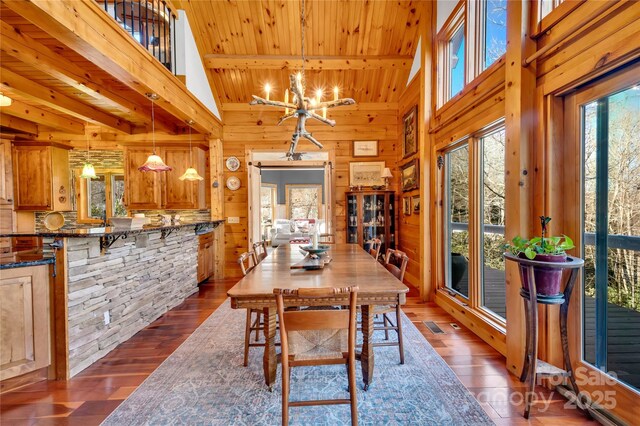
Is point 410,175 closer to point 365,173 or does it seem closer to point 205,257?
point 365,173

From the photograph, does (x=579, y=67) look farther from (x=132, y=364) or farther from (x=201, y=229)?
(x=201, y=229)

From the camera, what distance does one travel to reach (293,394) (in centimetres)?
189

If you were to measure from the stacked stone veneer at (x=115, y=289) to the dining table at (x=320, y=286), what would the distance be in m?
1.40

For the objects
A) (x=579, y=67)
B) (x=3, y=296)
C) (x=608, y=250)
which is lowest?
(x=3, y=296)

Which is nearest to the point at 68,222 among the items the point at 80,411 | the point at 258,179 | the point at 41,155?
the point at 41,155

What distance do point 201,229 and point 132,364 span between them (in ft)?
8.07

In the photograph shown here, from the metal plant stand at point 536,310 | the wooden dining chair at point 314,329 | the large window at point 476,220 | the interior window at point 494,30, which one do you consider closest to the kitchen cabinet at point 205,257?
the wooden dining chair at point 314,329

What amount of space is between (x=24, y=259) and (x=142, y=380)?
4.09 feet

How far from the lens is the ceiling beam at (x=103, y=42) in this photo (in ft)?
6.06

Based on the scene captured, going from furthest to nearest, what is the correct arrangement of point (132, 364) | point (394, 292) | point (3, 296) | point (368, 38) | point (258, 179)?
point (258, 179) < point (368, 38) < point (132, 364) < point (3, 296) < point (394, 292)

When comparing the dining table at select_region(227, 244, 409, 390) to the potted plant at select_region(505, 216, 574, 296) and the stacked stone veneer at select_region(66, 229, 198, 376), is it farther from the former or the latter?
the stacked stone veneer at select_region(66, 229, 198, 376)

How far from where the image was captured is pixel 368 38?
4.38 m

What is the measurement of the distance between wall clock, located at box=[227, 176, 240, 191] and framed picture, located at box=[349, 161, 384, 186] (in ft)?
7.00

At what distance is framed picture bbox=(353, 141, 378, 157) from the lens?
5.33 metres
